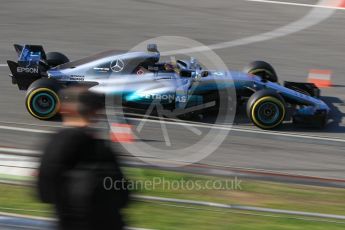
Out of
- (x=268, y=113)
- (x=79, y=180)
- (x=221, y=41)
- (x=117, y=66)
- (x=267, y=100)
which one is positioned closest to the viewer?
(x=79, y=180)

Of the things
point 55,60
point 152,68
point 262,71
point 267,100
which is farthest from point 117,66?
point 262,71

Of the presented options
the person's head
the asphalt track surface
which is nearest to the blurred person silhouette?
the person's head

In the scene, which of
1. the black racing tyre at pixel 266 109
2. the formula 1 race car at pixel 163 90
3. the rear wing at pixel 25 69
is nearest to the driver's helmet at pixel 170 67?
the formula 1 race car at pixel 163 90

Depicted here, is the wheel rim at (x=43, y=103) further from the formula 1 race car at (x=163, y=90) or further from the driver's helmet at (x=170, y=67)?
the driver's helmet at (x=170, y=67)

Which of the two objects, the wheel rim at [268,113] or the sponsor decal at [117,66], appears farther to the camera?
the sponsor decal at [117,66]

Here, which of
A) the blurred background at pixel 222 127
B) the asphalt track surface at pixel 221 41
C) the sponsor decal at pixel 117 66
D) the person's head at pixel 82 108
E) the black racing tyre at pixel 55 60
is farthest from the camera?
the black racing tyre at pixel 55 60

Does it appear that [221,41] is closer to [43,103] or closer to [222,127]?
[222,127]

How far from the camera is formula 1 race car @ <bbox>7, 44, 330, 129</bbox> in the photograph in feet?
34.0

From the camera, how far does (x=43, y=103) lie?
10.5m

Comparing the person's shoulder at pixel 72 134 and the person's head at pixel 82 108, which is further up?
the person's head at pixel 82 108

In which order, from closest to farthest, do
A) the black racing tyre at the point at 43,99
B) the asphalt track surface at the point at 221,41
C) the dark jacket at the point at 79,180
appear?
the dark jacket at the point at 79,180
the asphalt track surface at the point at 221,41
the black racing tyre at the point at 43,99

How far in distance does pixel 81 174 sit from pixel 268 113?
6734mm

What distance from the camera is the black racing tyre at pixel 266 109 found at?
10.2 m

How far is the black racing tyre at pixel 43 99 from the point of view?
10.3 metres
